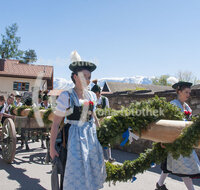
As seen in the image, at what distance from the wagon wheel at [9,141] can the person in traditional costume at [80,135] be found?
124 inches

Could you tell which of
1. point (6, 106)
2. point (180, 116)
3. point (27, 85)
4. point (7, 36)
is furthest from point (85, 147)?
point (7, 36)

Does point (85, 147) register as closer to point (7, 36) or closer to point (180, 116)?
point (180, 116)

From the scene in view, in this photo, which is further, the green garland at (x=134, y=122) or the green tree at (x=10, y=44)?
the green tree at (x=10, y=44)

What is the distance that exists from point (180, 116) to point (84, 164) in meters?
1.12

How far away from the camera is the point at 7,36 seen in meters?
39.1

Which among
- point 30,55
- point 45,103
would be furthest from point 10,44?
point 45,103

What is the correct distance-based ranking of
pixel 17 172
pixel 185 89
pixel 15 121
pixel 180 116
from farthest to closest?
pixel 15 121
pixel 17 172
pixel 185 89
pixel 180 116

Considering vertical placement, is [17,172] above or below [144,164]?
below

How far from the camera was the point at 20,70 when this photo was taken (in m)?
28.6

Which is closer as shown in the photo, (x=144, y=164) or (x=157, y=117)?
(x=157, y=117)

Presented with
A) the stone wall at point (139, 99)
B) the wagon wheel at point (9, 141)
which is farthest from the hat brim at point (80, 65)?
the stone wall at point (139, 99)

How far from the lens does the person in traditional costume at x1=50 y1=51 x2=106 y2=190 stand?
7.24 ft

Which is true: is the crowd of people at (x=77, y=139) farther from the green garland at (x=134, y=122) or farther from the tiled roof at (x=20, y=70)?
the tiled roof at (x=20, y=70)

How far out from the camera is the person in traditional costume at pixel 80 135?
86.9 inches
